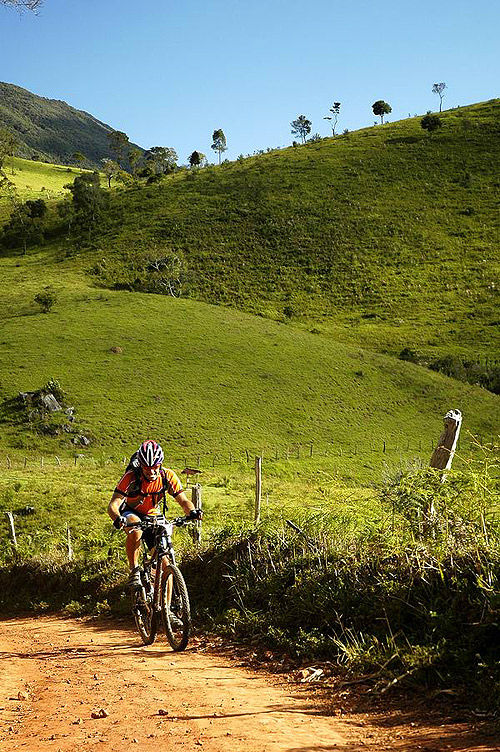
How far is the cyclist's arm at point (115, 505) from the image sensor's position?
28.5ft

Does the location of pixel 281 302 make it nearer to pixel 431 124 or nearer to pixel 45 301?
pixel 45 301

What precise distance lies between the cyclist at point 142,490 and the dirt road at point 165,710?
1.19 meters

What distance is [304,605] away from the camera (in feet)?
25.7

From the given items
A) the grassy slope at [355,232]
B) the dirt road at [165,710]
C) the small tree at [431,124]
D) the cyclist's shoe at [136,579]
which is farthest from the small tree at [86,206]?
the dirt road at [165,710]

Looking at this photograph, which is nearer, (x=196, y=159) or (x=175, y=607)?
(x=175, y=607)

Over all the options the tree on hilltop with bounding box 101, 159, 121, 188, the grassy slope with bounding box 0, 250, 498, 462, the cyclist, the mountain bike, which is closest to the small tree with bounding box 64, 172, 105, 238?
the grassy slope with bounding box 0, 250, 498, 462

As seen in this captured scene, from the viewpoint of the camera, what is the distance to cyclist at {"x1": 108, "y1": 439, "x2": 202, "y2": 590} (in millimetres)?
8828

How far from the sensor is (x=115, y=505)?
Result: 344 inches

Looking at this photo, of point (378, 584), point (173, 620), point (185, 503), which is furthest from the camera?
point (185, 503)

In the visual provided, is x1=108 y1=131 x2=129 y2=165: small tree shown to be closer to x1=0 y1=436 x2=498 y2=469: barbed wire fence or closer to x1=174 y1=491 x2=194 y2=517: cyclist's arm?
x1=0 y1=436 x2=498 y2=469: barbed wire fence

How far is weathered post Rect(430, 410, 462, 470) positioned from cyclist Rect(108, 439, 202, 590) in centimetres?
288

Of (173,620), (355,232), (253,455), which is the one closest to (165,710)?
(173,620)

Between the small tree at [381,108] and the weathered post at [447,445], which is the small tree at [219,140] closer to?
the small tree at [381,108]

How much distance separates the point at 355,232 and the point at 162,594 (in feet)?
293
